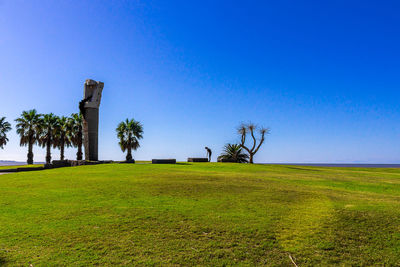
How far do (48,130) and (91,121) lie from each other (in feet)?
63.5

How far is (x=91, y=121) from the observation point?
102 feet

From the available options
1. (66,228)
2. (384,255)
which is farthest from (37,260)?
(384,255)

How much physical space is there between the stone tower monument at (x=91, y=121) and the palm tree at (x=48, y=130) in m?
18.1

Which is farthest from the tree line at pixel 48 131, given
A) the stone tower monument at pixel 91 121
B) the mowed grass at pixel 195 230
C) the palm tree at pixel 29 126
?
the mowed grass at pixel 195 230

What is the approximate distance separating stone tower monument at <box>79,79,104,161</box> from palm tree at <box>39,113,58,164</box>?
18.1 metres

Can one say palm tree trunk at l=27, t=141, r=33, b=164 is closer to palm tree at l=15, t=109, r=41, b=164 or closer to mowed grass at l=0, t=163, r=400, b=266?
palm tree at l=15, t=109, r=41, b=164

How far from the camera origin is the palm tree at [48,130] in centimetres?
4510

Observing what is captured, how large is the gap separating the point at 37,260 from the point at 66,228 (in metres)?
1.43

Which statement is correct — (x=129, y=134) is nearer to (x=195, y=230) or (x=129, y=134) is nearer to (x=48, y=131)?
(x=48, y=131)

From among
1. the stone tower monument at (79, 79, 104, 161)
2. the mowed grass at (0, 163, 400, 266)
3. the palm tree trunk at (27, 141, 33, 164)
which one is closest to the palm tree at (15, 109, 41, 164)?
the palm tree trunk at (27, 141, 33, 164)

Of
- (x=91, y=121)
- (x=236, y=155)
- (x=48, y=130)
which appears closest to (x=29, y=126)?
(x=48, y=130)

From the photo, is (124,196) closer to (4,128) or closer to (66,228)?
(66,228)

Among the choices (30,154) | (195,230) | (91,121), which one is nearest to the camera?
(195,230)

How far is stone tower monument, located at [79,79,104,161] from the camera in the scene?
30.8 m
